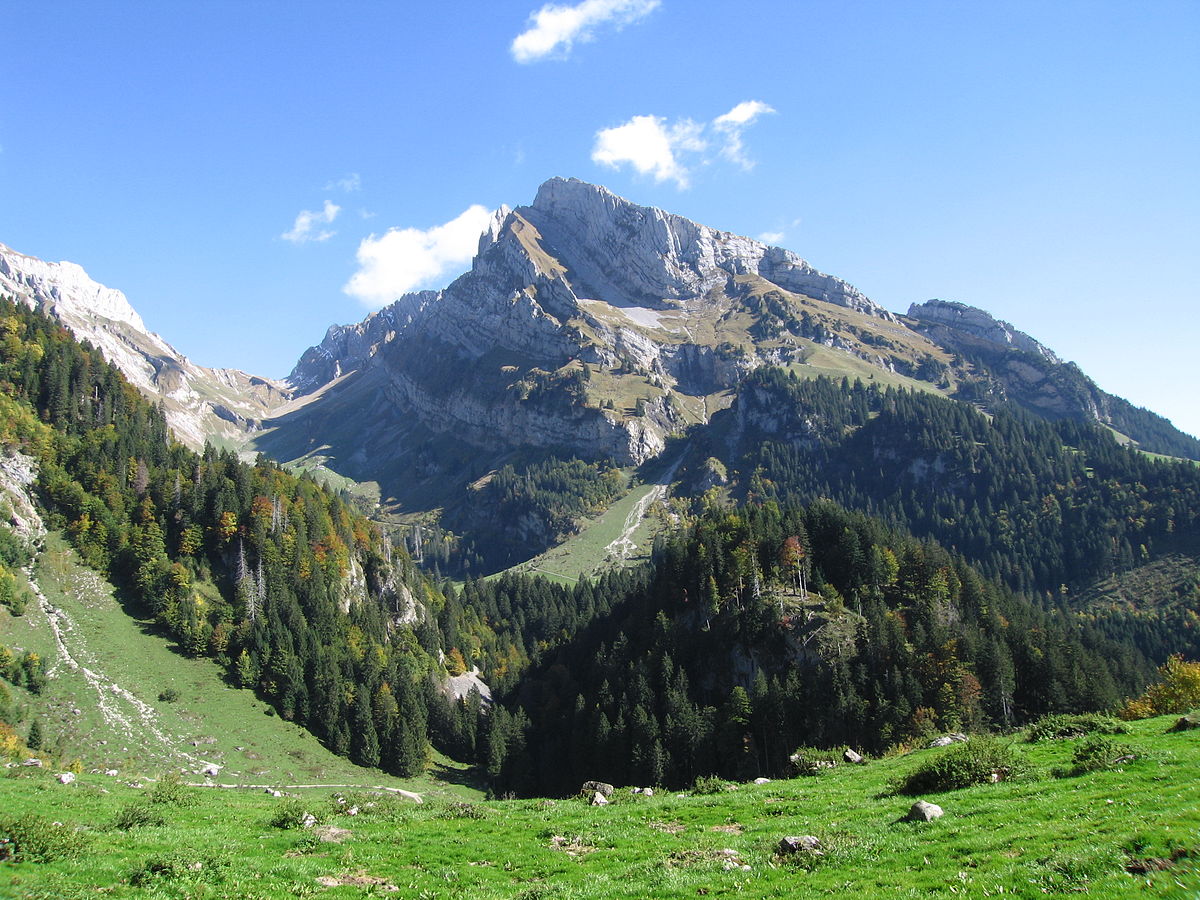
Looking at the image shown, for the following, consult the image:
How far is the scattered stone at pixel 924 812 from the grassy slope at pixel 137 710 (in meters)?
80.3

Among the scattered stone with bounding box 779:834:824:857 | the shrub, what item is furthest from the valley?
the shrub

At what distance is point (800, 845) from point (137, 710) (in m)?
92.1

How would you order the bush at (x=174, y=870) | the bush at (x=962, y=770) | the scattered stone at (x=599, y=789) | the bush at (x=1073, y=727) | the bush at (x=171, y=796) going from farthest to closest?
the scattered stone at (x=599, y=789)
the bush at (x=1073, y=727)
the bush at (x=171, y=796)
the bush at (x=962, y=770)
the bush at (x=174, y=870)

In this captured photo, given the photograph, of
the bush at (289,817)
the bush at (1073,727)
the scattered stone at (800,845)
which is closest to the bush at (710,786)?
the scattered stone at (800,845)

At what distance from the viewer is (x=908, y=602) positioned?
10106 centimetres

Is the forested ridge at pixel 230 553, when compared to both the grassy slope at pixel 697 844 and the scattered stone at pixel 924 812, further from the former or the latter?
the scattered stone at pixel 924 812

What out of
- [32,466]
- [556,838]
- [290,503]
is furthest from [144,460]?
[556,838]

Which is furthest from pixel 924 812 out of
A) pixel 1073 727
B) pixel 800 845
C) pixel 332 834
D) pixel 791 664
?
pixel 791 664

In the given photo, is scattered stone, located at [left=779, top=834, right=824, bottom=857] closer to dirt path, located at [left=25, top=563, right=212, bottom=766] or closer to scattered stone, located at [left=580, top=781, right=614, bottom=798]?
scattered stone, located at [left=580, top=781, right=614, bottom=798]

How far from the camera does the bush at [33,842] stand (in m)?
19.8

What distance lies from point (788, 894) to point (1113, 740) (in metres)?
25.0

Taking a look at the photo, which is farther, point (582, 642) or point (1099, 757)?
point (582, 642)

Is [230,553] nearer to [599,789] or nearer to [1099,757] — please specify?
[599,789]

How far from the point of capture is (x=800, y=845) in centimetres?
2064
